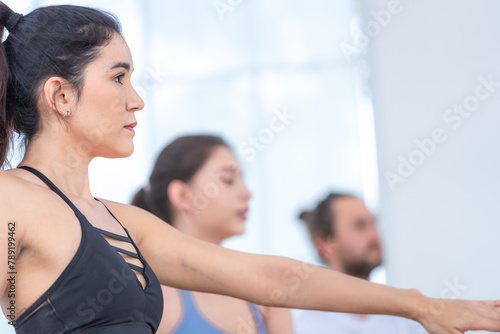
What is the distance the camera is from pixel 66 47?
0.92m

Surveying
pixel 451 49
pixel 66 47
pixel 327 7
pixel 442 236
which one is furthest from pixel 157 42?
pixel 66 47

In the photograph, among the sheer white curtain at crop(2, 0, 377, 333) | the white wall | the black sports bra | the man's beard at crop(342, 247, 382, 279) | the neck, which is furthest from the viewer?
the sheer white curtain at crop(2, 0, 377, 333)

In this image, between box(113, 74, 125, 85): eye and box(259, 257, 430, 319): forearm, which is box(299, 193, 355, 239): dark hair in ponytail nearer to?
box(259, 257, 430, 319): forearm

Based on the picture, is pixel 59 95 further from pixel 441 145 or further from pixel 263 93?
pixel 263 93

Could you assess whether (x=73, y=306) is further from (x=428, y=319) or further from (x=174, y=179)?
(x=174, y=179)

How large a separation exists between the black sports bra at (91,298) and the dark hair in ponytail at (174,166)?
89cm

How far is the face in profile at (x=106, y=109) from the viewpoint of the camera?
91 cm

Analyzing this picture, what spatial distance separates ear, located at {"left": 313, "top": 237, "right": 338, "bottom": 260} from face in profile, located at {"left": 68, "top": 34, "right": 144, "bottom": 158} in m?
1.47

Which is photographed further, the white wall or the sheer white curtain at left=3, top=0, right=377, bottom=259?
the sheer white curtain at left=3, top=0, right=377, bottom=259

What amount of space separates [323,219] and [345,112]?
0.77m

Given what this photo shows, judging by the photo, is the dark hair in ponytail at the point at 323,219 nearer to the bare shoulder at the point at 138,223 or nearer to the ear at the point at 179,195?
the ear at the point at 179,195

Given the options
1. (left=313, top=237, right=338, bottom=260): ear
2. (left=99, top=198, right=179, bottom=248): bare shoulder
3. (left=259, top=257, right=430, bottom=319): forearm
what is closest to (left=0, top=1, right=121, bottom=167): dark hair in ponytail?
(left=99, top=198, right=179, bottom=248): bare shoulder

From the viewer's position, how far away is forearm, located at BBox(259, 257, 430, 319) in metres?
0.99

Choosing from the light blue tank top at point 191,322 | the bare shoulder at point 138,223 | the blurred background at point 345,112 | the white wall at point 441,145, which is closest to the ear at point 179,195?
the light blue tank top at point 191,322
